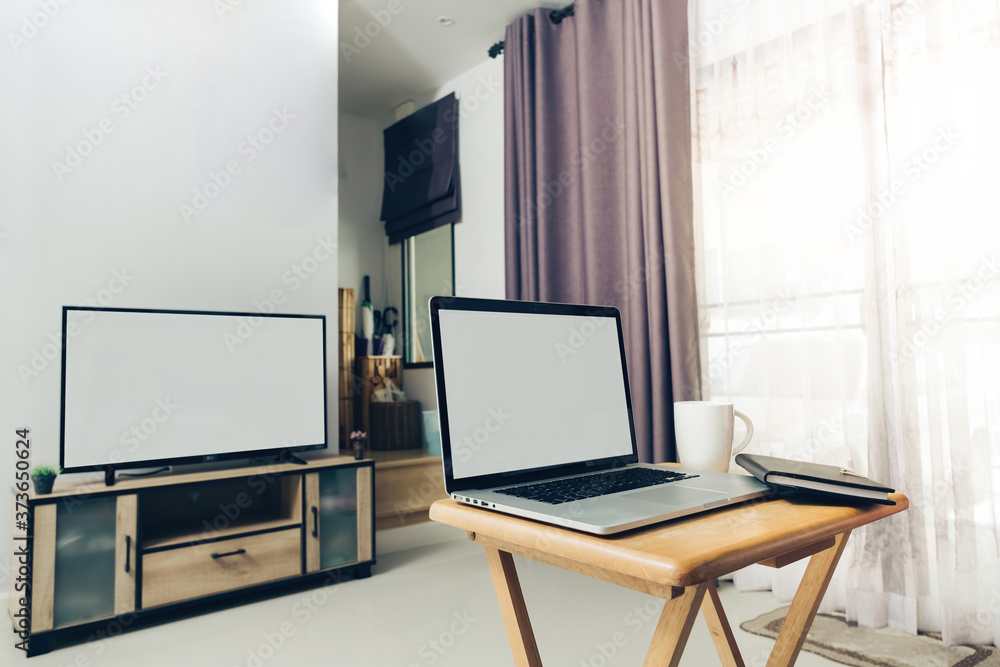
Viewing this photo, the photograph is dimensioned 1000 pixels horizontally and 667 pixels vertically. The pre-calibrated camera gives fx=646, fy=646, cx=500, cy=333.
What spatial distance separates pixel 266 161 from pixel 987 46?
2591mm

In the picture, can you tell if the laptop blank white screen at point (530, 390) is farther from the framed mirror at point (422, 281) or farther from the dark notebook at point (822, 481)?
the framed mirror at point (422, 281)

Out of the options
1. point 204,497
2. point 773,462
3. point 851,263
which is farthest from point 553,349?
Answer: point 204,497

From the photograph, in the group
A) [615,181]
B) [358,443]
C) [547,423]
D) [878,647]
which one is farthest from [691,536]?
[615,181]

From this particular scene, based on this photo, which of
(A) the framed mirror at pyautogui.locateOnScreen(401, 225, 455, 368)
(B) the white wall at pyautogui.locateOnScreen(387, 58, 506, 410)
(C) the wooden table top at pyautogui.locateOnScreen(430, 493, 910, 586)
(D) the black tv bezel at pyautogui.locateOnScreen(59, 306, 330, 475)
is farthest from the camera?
(A) the framed mirror at pyautogui.locateOnScreen(401, 225, 455, 368)

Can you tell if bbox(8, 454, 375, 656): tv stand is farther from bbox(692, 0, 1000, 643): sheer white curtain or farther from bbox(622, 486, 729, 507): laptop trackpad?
bbox(622, 486, 729, 507): laptop trackpad

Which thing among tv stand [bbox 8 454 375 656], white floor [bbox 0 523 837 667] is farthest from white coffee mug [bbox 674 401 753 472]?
tv stand [bbox 8 454 375 656]

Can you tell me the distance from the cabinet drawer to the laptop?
1.70 meters

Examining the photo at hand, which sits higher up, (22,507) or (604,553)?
(604,553)

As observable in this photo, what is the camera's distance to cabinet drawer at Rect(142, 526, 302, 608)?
2143mm

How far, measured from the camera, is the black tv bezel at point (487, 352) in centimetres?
94

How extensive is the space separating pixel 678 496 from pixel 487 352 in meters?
0.36

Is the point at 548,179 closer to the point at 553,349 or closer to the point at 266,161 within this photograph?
the point at 266,161

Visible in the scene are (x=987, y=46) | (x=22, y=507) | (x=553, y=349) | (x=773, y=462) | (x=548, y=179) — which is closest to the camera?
(x=773, y=462)

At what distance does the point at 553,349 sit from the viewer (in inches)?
44.7
